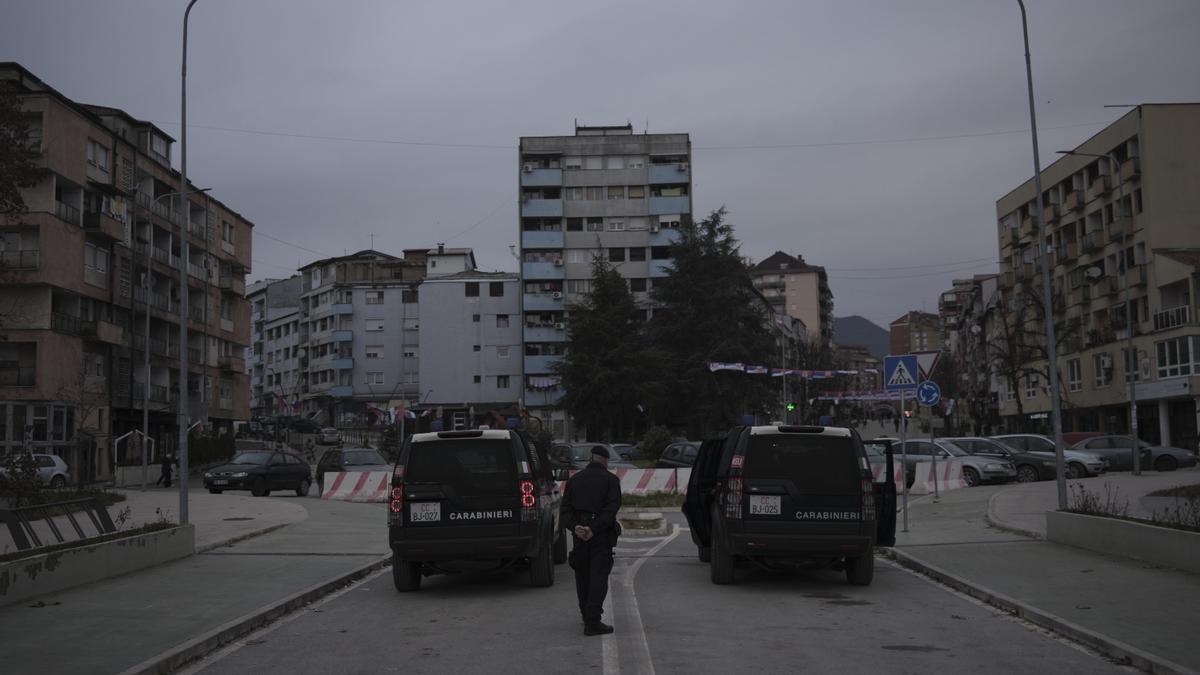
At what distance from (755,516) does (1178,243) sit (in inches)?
2073

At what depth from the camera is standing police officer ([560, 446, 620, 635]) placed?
9250mm

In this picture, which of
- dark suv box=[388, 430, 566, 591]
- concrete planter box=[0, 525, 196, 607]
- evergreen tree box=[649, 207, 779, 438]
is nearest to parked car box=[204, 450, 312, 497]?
concrete planter box=[0, 525, 196, 607]

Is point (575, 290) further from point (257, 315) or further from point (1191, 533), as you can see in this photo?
point (1191, 533)

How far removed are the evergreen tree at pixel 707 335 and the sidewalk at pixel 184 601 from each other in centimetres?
4777

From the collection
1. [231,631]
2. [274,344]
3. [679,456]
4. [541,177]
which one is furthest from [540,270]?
[231,631]

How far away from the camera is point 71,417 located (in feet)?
162

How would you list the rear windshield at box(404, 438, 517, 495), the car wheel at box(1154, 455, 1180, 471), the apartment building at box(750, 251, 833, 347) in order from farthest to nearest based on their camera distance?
the apartment building at box(750, 251, 833, 347) → the car wheel at box(1154, 455, 1180, 471) → the rear windshield at box(404, 438, 517, 495)

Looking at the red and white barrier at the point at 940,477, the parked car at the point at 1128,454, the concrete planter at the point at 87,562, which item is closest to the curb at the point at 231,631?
the concrete planter at the point at 87,562

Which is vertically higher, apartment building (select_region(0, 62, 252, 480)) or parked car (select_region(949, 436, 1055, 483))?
apartment building (select_region(0, 62, 252, 480))

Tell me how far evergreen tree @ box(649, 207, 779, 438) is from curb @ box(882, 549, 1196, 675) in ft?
174

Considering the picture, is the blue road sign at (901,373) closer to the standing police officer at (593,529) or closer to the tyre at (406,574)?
the tyre at (406,574)

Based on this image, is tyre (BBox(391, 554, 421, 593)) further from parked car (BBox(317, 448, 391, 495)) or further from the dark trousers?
parked car (BBox(317, 448, 391, 495))

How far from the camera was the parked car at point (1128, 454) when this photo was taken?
37125mm

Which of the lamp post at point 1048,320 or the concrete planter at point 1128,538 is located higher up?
the lamp post at point 1048,320
